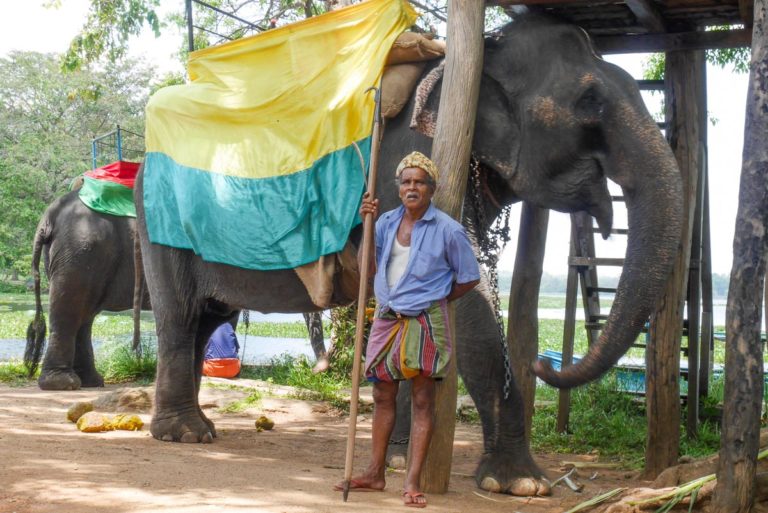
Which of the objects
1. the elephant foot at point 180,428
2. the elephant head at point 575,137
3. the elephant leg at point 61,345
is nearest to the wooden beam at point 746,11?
the elephant head at point 575,137

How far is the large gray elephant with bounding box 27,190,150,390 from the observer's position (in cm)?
1077

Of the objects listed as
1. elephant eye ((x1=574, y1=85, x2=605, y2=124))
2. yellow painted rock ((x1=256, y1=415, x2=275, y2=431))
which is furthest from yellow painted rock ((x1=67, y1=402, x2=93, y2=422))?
elephant eye ((x1=574, y1=85, x2=605, y2=124))

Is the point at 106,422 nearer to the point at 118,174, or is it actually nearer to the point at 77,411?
the point at 77,411

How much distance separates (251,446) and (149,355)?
5.40 m

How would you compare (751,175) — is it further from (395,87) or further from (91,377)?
(91,377)

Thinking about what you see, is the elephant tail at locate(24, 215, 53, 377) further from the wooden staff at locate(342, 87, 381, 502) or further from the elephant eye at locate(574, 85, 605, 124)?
the elephant eye at locate(574, 85, 605, 124)

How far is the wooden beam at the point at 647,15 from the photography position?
18.5 ft

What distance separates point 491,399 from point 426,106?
180cm

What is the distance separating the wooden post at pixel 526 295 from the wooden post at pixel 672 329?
0.84 m

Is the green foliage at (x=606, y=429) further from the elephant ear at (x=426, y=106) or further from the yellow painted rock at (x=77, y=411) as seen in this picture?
the yellow painted rock at (x=77, y=411)

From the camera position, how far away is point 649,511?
4.34 metres

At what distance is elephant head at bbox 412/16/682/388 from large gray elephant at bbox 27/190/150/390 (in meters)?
6.30

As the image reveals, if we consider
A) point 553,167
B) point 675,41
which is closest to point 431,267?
point 553,167

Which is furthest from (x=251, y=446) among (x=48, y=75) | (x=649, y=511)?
(x=48, y=75)
